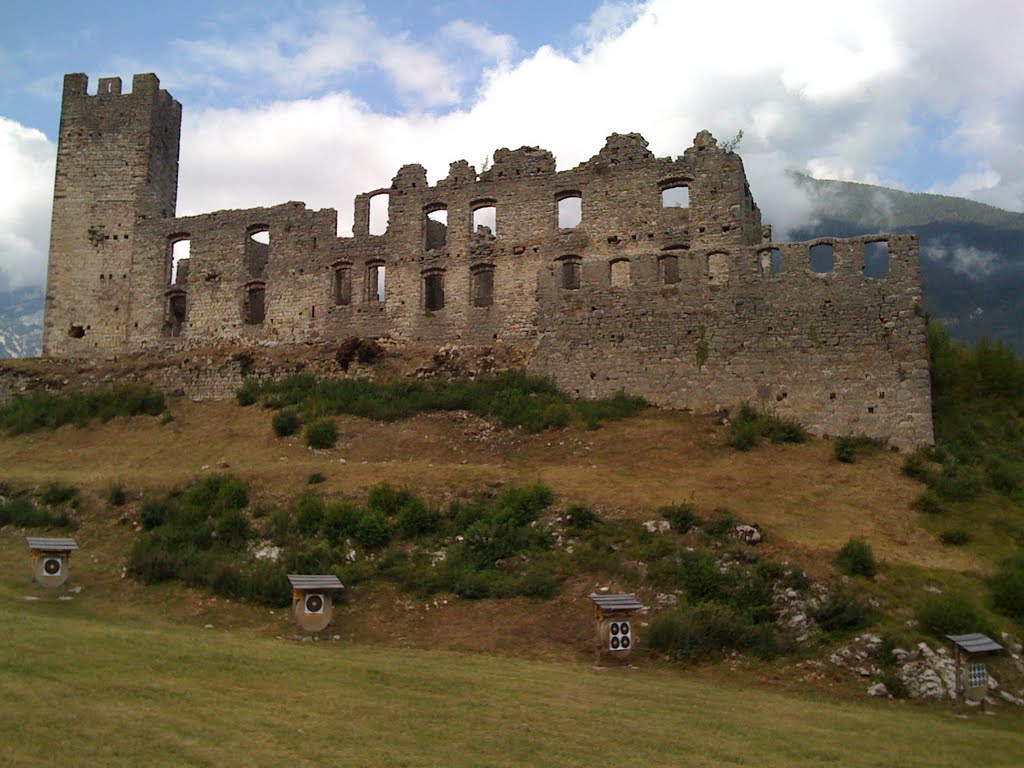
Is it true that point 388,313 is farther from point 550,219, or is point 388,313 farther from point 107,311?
point 107,311

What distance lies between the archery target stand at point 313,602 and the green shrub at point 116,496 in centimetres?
792

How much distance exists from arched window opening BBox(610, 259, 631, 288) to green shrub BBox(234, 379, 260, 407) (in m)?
12.1

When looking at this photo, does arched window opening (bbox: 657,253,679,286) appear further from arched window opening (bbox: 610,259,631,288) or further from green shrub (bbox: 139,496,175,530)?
green shrub (bbox: 139,496,175,530)

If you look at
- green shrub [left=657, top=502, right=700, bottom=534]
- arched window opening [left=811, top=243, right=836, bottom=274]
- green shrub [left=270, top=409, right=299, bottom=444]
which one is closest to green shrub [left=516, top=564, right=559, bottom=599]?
green shrub [left=657, top=502, right=700, bottom=534]

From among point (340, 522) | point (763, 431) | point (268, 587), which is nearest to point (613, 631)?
point (268, 587)

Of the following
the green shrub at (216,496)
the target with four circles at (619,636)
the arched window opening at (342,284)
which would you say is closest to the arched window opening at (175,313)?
the arched window opening at (342,284)

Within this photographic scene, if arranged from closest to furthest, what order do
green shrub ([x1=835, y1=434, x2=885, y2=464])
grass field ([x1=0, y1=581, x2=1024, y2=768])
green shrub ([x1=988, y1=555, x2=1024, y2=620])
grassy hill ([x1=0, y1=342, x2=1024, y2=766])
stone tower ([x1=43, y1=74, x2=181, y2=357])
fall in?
grass field ([x1=0, y1=581, x2=1024, y2=768])
grassy hill ([x1=0, y1=342, x2=1024, y2=766])
green shrub ([x1=988, y1=555, x2=1024, y2=620])
green shrub ([x1=835, y1=434, x2=885, y2=464])
stone tower ([x1=43, y1=74, x2=181, y2=357])

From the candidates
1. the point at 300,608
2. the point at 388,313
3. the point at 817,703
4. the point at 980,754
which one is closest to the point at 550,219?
the point at 388,313

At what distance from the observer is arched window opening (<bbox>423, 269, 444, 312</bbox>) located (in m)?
32.8

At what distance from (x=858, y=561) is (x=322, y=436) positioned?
14.8 m

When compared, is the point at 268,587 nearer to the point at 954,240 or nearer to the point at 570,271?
the point at 570,271

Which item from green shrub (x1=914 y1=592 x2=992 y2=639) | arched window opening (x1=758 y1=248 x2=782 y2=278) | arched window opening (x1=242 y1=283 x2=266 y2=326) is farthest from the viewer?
arched window opening (x1=242 y1=283 x2=266 y2=326)

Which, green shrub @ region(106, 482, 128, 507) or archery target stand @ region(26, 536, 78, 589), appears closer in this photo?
archery target stand @ region(26, 536, 78, 589)

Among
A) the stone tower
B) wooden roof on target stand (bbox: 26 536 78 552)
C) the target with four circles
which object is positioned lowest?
the target with four circles
